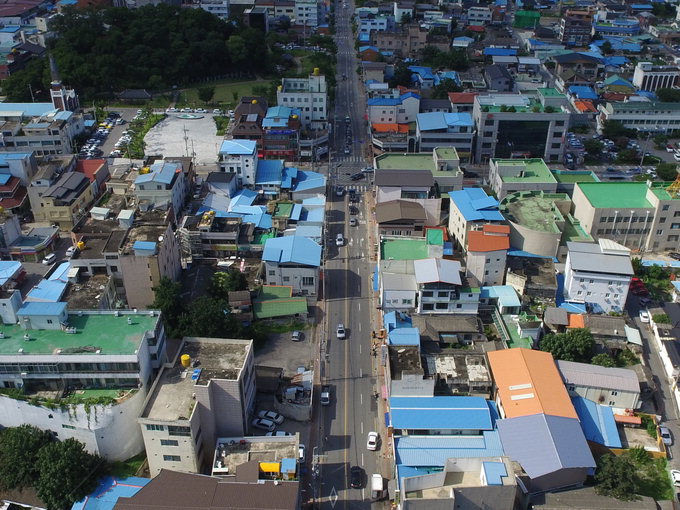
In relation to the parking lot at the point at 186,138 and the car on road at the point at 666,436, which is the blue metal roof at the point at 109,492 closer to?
the car on road at the point at 666,436

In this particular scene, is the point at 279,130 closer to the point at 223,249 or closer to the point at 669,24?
the point at 223,249

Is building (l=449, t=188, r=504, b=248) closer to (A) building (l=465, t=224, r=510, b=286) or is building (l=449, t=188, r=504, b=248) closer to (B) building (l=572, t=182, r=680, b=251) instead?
(A) building (l=465, t=224, r=510, b=286)

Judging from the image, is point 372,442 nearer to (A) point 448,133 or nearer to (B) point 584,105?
(A) point 448,133

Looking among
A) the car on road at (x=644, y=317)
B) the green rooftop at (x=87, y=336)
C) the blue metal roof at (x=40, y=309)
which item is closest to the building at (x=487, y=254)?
the car on road at (x=644, y=317)

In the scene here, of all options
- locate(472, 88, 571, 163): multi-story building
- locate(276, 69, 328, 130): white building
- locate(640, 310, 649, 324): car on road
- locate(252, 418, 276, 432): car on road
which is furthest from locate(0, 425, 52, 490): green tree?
locate(472, 88, 571, 163): multi-story building

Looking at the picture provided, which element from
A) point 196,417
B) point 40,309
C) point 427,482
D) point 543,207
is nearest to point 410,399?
point 427,482
